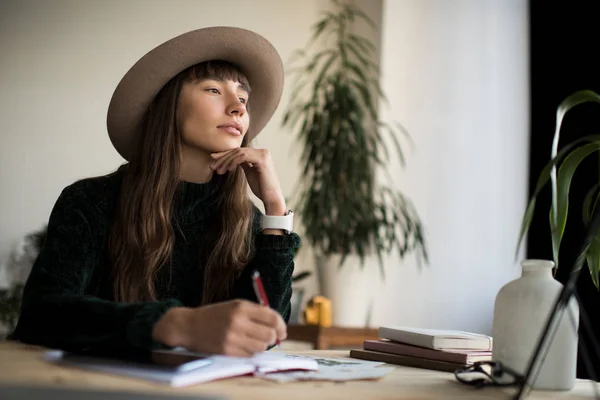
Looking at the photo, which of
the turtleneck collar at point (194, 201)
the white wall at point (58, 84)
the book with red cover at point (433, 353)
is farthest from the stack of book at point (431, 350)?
the white wall at point (58, 84)

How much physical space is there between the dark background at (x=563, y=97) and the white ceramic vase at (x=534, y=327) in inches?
72.3

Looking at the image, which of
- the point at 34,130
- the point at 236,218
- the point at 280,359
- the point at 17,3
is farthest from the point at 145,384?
the point at 17,3

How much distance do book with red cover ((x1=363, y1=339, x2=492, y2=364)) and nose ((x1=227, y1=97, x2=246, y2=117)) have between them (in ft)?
1.90

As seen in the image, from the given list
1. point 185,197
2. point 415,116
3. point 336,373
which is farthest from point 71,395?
point 415,116

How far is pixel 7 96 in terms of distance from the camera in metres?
3.21

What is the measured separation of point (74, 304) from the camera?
1077mm

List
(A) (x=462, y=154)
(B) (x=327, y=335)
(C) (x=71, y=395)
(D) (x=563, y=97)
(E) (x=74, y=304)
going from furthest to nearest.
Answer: (A) (x=462, y=154) < (D) (x=563, y=97) < (B) (x=327, y=335) < (E) (x=74, y=304) < (C) (x=71, y=395)

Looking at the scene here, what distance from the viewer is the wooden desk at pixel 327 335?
3002 millimetres

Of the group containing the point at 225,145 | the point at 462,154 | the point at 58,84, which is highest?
the point at 58,84

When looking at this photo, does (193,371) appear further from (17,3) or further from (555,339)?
(17,3)

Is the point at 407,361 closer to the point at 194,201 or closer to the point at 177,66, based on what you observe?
the point at 194,201

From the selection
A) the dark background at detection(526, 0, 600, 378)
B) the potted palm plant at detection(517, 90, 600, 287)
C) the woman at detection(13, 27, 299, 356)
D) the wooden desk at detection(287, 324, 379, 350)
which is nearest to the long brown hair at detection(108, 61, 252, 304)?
the woman at detection(13, 27, 299, 356)

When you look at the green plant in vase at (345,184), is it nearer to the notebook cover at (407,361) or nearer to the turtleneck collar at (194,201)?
the turtleneck collar at (194,201)

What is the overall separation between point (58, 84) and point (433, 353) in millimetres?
2638
